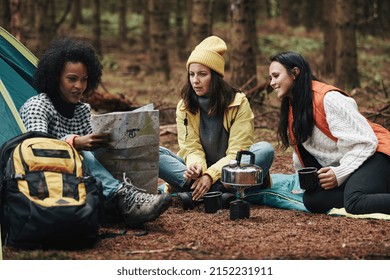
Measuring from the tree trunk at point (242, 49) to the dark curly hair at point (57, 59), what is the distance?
15.6 feet

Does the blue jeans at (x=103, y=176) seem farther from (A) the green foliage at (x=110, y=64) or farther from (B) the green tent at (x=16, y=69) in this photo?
(A) the green foliage at (x=110, y=64)

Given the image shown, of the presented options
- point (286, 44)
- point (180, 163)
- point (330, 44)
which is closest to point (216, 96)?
point (180, 163)

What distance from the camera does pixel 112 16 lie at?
3356cm

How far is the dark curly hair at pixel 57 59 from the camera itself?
511cm

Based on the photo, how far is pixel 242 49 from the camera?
32.8 ft

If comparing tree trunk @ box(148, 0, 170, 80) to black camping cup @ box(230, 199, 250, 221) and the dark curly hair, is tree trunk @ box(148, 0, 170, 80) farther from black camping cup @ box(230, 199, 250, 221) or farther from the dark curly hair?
black camping cup @ box(230, 199, 250, 221)

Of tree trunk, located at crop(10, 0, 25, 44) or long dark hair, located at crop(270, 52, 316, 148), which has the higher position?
tree trunk, located at crop(10, 0, 25, 44)

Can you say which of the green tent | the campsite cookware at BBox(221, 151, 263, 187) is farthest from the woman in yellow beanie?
the green tent

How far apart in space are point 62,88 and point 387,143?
2.38 meters

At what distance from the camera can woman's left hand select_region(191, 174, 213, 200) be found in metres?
5.49

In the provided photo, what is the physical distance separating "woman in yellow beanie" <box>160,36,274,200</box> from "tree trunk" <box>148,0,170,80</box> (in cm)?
952

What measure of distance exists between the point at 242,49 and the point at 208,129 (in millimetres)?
4350

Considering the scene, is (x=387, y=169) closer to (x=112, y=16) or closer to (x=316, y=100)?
(x=316, y=100)
